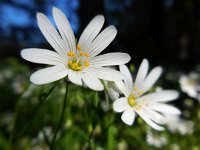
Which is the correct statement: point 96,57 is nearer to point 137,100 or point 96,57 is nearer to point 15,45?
point 137,100

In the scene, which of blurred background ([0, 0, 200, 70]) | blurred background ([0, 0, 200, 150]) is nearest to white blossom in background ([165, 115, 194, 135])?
blurred background ([0, 0, 200, 150])

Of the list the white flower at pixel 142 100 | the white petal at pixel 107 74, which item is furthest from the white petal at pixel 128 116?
the white petal at pixel 107 74

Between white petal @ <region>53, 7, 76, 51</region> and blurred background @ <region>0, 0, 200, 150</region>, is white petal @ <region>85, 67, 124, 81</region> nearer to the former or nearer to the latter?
white petal @ <region>53, 7, 76, 51</region>

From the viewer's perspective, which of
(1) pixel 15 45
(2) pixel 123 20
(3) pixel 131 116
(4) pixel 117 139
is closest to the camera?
(3) pixel 131 116

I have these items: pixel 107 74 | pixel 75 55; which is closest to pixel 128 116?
pixel 107 74

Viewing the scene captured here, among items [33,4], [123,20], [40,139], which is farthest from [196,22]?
[40,139]

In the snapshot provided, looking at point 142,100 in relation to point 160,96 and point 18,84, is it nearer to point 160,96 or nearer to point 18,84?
point 160,96
